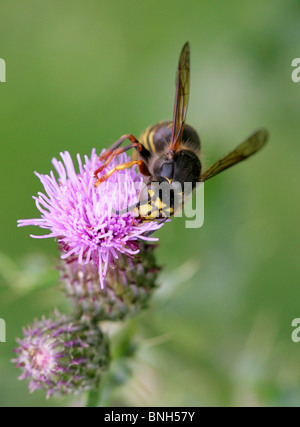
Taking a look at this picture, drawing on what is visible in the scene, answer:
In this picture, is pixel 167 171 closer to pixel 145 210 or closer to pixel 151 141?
pixel 145 210

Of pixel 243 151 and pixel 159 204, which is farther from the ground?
pixel 243 151

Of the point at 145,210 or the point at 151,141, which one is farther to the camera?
the point at 151,141

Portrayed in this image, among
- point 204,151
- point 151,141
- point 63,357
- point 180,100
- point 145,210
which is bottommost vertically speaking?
point 63,357

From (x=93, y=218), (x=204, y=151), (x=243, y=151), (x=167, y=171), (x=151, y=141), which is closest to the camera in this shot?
(x=243, y=151)

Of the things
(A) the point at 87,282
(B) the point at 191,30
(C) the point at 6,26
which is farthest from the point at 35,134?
(A) the point at 87,282

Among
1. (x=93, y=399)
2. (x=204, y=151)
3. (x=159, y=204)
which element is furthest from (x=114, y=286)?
(x=204, y=151)
